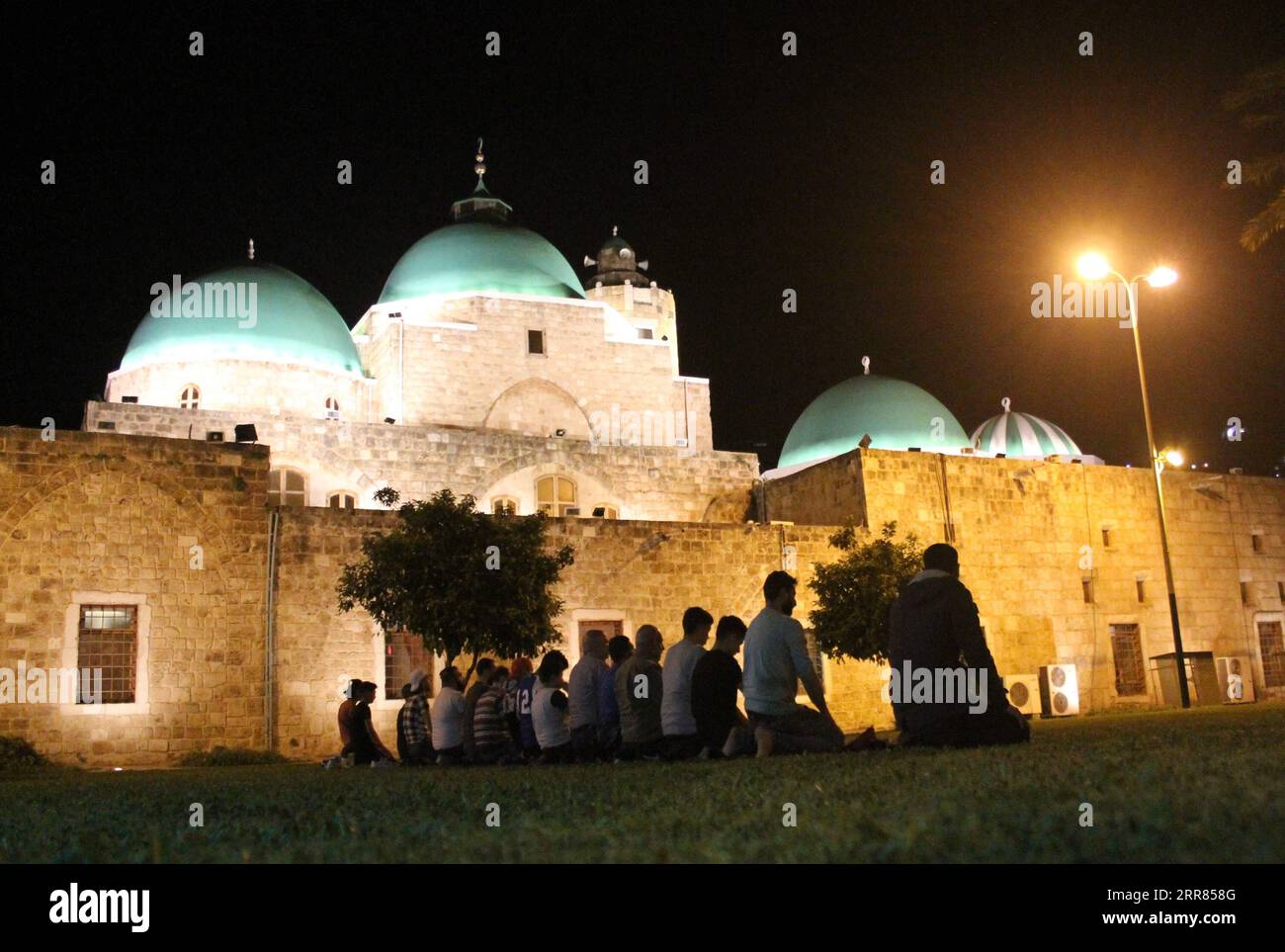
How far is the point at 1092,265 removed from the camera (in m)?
18.4

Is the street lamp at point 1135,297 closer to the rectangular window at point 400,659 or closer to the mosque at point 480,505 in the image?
the mosque at point 480,505

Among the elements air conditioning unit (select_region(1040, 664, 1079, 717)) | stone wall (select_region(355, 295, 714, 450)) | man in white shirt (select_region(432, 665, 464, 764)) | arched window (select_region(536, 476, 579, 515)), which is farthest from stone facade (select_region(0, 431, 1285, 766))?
man in white shirt (select_region(432, 665, 464, 764))

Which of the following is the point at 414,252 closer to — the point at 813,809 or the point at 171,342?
the point at 171,342

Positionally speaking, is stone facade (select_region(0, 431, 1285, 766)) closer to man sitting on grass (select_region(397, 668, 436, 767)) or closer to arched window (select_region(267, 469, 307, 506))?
arched window (select_region(267, 469, 307, 506))

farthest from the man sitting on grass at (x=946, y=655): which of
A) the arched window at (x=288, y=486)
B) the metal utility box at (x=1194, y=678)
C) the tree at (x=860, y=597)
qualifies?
the arched window at (x=288, y=486)

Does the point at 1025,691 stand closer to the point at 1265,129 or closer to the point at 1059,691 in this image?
the point at 1059,691

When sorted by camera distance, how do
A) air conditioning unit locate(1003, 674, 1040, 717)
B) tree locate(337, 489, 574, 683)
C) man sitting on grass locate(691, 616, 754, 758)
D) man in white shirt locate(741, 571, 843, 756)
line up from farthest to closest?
air conditioning unit locate(1003, 674, 1040, 717) < tree locate(337, 489, 574, 683) < man sitting on grass locate(691, 616, 754, 758) < man in white shirt locate(741, 571, 843, 756)

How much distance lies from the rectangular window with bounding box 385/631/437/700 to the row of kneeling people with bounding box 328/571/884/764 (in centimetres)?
480

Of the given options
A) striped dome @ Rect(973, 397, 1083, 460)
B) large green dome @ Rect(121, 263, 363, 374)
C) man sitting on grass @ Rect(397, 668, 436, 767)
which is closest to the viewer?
man sitting on grass @ Rect(397, 668, 436, 767)

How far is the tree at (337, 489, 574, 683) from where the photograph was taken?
50.1ft

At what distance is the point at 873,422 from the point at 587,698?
20494 mm

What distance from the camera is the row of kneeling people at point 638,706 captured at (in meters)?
7.70

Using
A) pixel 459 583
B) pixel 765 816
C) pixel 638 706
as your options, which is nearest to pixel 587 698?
pixel 638 706
